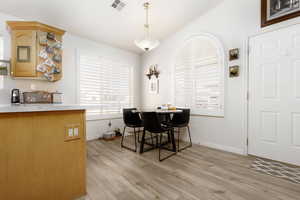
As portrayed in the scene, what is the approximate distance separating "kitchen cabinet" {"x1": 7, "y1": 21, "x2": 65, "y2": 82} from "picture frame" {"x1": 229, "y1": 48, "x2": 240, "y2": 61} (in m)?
3.41

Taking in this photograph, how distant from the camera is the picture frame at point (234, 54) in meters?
2.63

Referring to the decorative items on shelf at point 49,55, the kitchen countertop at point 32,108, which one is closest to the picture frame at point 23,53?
the decorative items on shelf at point 49,55

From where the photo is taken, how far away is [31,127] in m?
1.18

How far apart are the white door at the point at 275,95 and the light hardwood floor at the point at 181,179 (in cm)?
48

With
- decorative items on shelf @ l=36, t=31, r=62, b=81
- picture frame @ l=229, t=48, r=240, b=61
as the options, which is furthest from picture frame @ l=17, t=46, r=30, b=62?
picture frame @ l=229, t=48, r=240, b=61

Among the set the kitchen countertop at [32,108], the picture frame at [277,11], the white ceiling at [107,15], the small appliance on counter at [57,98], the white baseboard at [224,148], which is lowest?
the white baseboard at [224,148]

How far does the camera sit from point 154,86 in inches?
164

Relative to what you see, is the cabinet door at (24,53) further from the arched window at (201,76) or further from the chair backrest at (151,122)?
the arched window at (201,76)

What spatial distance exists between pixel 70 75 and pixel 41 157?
2443 mm

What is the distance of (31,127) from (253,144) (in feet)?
10.6

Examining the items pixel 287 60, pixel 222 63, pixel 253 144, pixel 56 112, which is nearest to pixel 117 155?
pixel 56 112

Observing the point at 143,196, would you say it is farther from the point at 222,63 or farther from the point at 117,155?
the point at 222,63

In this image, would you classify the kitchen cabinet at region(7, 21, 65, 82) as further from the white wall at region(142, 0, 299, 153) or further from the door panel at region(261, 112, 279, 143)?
the door panel at region(261, 112, 279, 143)

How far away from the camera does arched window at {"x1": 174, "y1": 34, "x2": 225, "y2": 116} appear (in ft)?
9.47
